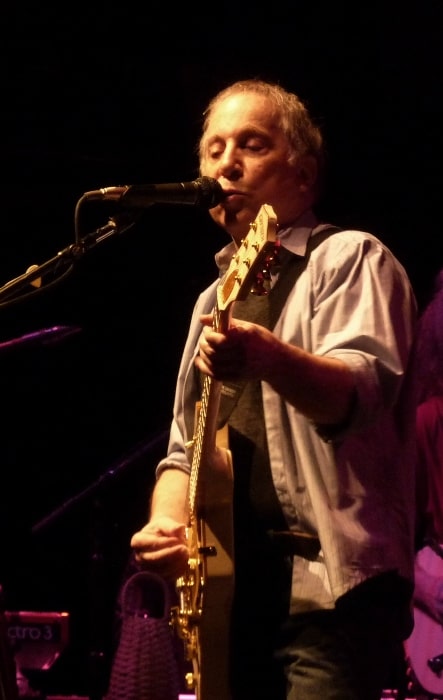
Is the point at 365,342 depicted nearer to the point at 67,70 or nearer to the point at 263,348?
the point at 263,348

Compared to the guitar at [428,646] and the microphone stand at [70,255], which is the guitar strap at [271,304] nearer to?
the microphone stand at [70,255]

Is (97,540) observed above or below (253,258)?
below

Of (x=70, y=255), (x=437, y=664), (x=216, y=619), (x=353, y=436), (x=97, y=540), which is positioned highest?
(x=70, y=255)

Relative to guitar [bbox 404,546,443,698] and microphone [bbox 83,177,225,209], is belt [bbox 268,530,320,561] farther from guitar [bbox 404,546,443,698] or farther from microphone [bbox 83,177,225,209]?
guitar [bbox 404,546,443,698]

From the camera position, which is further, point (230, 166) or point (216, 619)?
point (230, 166)

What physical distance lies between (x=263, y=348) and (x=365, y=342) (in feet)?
0.93

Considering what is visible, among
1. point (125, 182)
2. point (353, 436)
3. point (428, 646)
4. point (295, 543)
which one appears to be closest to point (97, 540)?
point (428, 646)

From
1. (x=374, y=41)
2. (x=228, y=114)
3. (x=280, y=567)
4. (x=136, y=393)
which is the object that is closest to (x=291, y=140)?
(x=228, y=114)

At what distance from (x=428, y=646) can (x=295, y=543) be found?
209 cm

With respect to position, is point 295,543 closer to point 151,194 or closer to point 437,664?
point 151,194

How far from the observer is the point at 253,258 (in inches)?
63.0

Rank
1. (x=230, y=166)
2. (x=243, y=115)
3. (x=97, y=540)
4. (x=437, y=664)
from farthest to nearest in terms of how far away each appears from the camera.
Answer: (x=97, y=540) → (x=437, y=664) → (x=243, y=115) → (x=230, y=166)

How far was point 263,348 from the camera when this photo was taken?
61.7 inches

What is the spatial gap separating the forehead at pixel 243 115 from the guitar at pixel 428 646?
6.68ft
